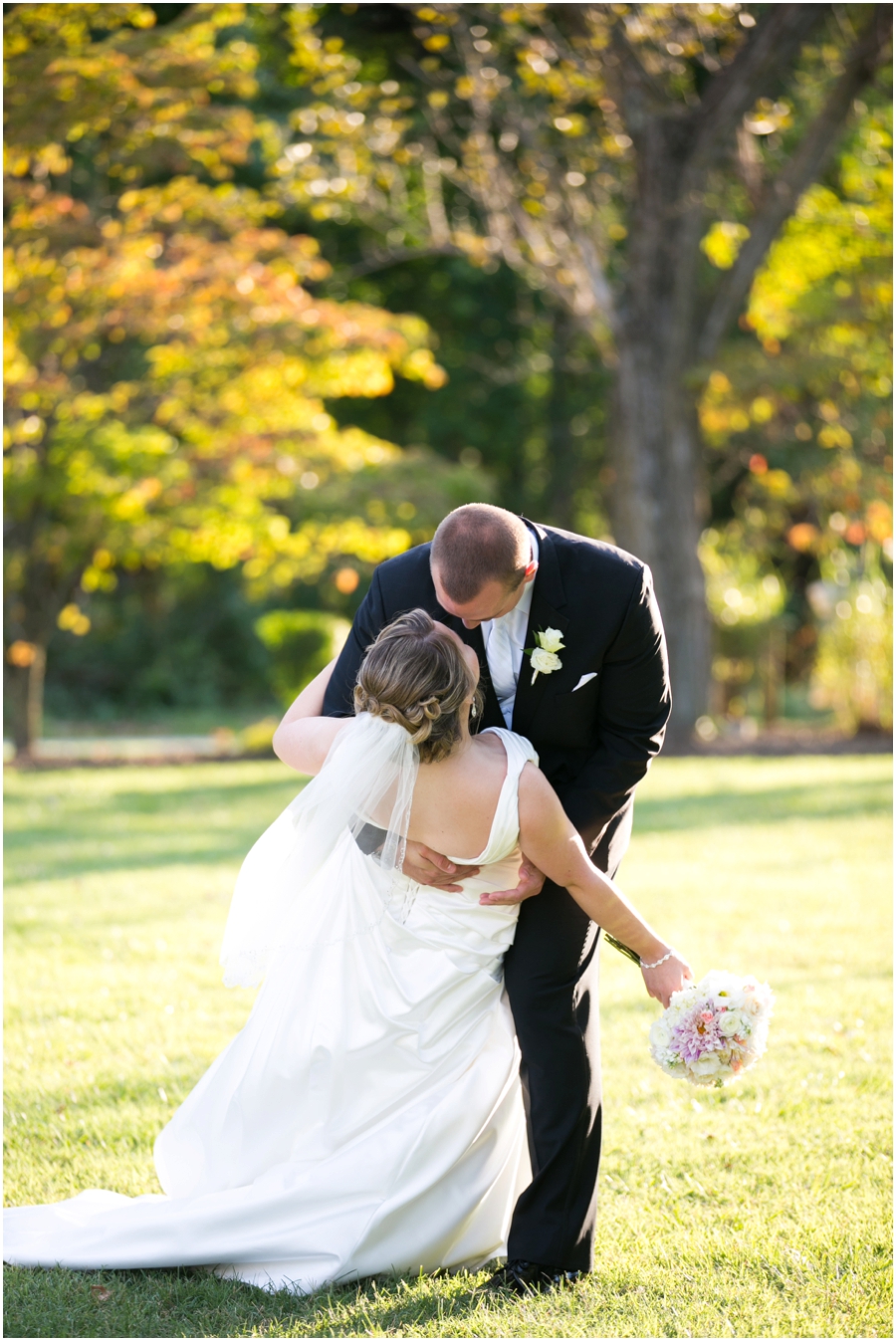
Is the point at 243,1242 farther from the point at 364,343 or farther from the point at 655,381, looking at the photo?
the point at 655,381

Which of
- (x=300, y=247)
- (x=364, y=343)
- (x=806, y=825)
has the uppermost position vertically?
(x=300, y=247)

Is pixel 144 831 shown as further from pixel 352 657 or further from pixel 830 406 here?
pixel 830 406

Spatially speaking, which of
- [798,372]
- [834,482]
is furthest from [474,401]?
[798,372]

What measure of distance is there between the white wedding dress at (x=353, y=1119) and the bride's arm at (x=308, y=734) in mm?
322

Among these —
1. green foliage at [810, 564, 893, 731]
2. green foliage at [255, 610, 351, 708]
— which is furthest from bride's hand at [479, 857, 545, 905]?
green foliage at [255, 610, 351, 708]

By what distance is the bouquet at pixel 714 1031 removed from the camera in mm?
3084

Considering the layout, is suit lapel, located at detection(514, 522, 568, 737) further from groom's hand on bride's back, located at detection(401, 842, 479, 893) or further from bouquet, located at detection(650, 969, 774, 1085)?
bouquet, located at detection(650, 969, 774, 1085)

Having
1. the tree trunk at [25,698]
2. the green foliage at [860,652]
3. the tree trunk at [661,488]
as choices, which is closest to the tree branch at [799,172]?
the tree trunk at [661,488]

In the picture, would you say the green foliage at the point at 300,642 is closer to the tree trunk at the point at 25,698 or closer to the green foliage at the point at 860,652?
the tree trunk at the point at 25,698

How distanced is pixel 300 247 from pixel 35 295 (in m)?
2.90

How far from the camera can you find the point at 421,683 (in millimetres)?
3002

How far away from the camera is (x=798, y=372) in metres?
14.1

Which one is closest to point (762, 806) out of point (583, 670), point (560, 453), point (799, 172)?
point (799, 172)

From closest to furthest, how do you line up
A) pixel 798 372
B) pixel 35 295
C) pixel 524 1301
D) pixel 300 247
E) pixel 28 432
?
pixel 524 1301 → pixel 35 295 → pixel 28 432 → pixel 300 247 → pixel 798 372
